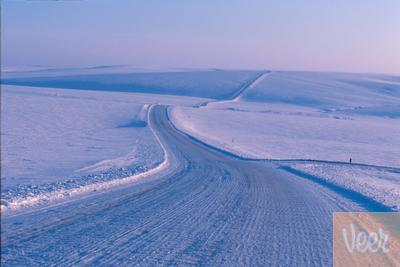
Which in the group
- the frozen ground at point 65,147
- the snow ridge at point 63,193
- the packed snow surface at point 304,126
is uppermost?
the snow ridge at point 63,193

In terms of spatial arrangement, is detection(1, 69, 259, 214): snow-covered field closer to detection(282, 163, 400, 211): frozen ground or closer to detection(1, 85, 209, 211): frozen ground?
detection(1, 85, 209, 211): frozen ground

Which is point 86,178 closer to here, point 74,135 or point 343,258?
point 343,258

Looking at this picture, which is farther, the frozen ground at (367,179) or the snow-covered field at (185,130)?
the snow-covered field at (185,130)

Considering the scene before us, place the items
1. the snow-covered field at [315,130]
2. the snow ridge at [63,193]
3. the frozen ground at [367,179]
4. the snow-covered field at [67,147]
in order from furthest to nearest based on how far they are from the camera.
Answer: the snow-covered field at [315,130] < the frozen ground at [367,179] < the snow-covered field at [67,147] < the snow ridge at [63,193]

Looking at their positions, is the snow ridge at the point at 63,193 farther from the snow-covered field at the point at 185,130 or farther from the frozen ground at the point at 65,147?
the snow-covered field at the point at 185,130

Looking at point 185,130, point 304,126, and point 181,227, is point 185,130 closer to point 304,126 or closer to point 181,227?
point 304,126

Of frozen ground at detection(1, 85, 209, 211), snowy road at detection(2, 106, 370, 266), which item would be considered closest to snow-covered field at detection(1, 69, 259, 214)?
frozen ground at detection(1, 85, 209, 211)

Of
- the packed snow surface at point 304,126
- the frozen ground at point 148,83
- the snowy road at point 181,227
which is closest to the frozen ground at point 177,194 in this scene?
the snowy road at point 181,227
